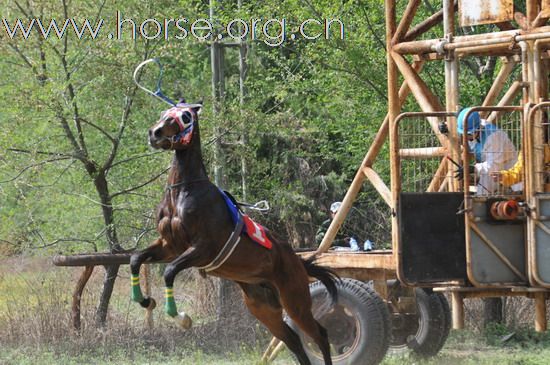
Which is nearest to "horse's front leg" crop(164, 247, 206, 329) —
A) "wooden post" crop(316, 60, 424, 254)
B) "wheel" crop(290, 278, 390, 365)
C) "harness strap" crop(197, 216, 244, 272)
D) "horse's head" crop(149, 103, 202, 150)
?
"harness strap" crop(197, 216, 244, 272)

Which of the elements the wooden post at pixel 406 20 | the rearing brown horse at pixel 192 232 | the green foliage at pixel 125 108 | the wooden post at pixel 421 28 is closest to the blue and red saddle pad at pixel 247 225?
the rearing brown horse at pixel 192 232

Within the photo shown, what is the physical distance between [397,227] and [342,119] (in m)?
6.52

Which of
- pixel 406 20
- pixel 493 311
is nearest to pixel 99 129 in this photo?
pixel 406 20

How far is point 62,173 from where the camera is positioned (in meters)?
15.2

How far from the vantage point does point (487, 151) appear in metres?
9.89

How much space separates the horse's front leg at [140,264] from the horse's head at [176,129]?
0.93 meters

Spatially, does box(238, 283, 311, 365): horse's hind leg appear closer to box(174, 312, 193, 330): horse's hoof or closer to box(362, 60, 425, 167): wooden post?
box(174, 312, 193, 330): horse's hoof

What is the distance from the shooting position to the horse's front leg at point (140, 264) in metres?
10.1

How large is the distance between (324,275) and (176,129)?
96.0 inches

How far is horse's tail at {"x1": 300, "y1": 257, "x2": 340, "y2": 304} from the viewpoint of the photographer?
1160 centimetres

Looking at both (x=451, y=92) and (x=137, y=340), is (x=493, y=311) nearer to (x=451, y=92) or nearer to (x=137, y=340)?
(x=137, y=340)

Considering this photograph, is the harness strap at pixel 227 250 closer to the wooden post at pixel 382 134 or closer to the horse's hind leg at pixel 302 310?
the horse's hind leg at pixel 302 310

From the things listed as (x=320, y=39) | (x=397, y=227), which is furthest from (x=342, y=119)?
(x=397, y=227)

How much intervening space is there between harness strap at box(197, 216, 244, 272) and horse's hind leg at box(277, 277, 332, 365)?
864 mm
